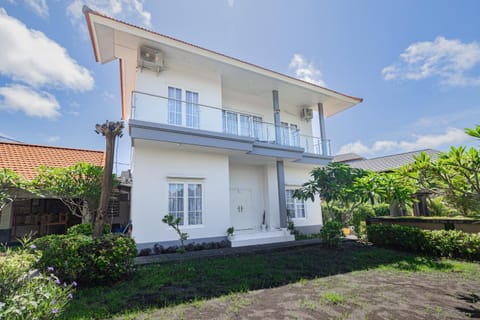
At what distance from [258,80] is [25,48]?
9016 mm

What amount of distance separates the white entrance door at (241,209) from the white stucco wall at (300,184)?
240 centimetres

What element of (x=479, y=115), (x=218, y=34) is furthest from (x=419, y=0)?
(x=218, y=34)

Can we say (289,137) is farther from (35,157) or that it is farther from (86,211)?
(35,157)

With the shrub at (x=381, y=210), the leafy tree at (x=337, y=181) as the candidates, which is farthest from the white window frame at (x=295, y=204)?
the shrub at (x=381, y=210)

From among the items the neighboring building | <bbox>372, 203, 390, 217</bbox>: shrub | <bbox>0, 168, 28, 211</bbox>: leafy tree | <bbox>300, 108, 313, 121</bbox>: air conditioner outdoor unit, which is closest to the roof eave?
<bbox>300, 108, 313, 121</bbox>: air conditioner outdoor unit

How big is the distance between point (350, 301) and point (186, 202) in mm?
6352

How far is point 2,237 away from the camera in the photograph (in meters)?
10.4

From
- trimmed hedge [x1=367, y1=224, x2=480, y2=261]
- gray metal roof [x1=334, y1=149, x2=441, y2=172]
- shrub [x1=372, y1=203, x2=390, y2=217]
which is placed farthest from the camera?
gray metal roof [x1=334, y1=149, x2=441, y2=172]

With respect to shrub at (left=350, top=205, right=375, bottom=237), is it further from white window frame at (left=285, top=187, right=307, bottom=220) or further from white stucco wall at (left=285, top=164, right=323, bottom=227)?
white window frame at (left=285, top=187, right=307, bottom=220)

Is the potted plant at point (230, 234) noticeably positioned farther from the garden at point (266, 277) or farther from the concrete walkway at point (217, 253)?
the garden at point (266, 277)

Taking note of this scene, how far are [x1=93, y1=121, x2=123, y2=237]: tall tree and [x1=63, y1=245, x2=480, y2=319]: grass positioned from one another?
55.6 inches

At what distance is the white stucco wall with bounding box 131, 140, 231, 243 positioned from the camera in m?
7.86

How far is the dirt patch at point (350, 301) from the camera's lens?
3.45 m

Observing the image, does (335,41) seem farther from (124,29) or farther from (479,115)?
(124,29)
